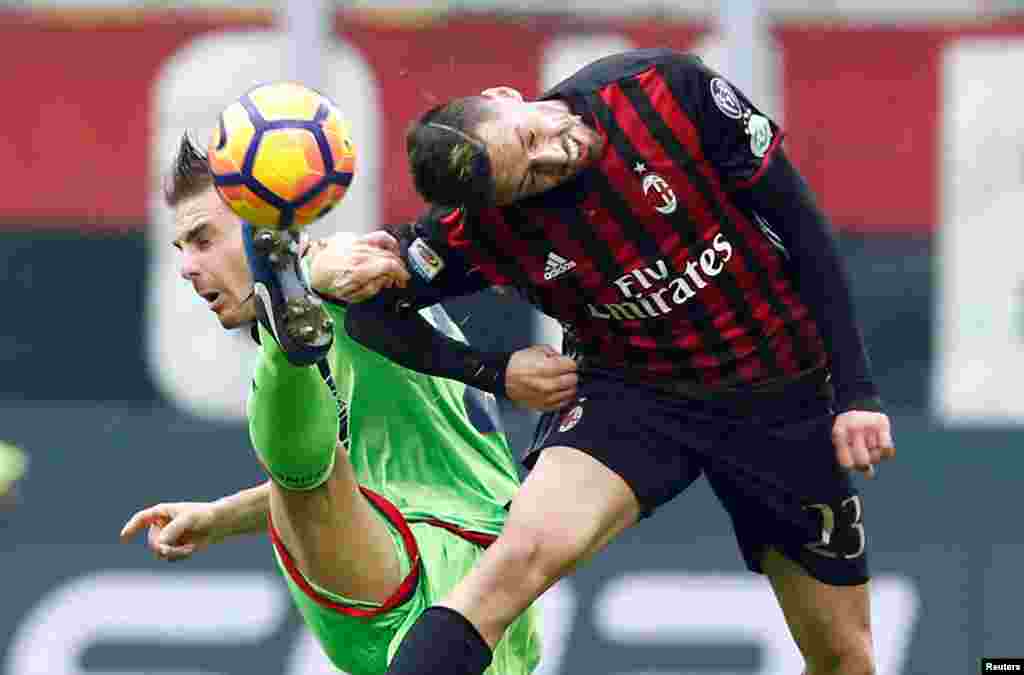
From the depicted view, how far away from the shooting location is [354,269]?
206 inches

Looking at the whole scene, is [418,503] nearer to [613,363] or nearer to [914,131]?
[613,363]

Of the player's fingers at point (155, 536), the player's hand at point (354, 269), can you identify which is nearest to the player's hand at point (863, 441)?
the player's hand at point (354, 269)

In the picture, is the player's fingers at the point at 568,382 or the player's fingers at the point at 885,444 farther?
the player's fingers at the point at 568,382

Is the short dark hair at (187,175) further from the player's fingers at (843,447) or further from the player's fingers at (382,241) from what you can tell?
the player's fingers at (843,447)

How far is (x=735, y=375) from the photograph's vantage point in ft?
18.1

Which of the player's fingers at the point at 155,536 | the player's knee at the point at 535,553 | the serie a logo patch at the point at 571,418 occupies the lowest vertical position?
the player's fingers at the point at 155,536

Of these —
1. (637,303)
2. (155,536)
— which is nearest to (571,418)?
(637,303)

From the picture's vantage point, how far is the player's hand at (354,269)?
17.1 feet

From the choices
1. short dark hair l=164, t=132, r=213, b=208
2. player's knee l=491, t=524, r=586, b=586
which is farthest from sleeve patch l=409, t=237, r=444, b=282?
player's knee l=491, t=524, r=586, b=586

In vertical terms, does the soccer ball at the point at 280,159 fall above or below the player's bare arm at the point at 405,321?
above

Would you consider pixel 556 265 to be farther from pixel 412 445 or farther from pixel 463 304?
pixel 463 304

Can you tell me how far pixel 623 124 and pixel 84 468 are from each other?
3.51 meters

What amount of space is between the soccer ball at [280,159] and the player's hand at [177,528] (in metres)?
0.91

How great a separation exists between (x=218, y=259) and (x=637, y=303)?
33.8 inches
